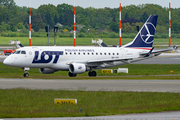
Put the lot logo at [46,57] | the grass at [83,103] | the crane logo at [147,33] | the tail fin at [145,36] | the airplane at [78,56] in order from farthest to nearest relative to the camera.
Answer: the crane logo at [147,33], the tail fin at [145,36], the lot logo at [46,57], the airplane at [78,56], the grass at [83,103]

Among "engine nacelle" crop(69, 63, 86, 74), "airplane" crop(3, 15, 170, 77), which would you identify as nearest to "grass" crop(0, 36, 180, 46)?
"airplane" crop(3, 15, 170, 77)

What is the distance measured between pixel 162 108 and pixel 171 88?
9.04 metres

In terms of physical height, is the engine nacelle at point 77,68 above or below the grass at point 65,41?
below

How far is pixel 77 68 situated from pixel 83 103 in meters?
19.3

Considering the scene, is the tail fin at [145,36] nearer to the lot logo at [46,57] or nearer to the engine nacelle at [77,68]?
the engine nacelle at [77,68]

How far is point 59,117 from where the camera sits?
17266 millimetres

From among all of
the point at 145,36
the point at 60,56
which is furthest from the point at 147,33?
the point at 60,56

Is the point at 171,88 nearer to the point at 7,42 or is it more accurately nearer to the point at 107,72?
the point at 107,72

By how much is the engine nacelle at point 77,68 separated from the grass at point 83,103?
14290 mm

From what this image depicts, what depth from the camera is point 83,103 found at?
2106cm

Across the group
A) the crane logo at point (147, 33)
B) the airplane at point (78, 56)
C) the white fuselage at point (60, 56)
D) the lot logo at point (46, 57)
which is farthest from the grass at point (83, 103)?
the crane logo at point (147, 33)

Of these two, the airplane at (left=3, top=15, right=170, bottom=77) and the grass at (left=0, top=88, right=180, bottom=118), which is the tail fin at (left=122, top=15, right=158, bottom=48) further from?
the grass at (left=0, top=88, right=180, bottom=118)

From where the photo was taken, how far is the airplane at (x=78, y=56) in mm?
39656

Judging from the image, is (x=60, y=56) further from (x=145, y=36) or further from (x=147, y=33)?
(x=147, y=33)
